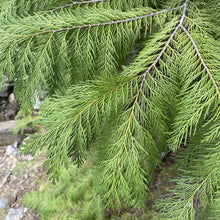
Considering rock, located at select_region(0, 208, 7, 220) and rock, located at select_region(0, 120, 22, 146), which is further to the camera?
rock, located at select_region(0, 120, 22, 146)

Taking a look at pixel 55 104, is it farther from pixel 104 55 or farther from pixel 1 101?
pixel 1 101

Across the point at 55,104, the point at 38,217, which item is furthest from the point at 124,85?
the point at 38,217

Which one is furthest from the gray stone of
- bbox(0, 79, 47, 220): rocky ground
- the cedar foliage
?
the cedar foliage

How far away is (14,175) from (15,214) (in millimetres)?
559

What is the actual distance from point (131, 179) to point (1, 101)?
3.51 meters

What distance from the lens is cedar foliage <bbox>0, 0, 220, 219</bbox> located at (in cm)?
70

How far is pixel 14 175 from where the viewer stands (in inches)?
111

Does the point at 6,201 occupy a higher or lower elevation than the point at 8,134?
lower

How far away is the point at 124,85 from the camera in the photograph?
0.78 meters

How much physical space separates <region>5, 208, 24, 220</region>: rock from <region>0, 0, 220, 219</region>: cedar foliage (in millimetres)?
1955

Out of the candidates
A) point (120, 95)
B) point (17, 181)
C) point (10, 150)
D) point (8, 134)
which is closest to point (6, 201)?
point (17, 181)

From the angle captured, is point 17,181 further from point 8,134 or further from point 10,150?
point 8,134

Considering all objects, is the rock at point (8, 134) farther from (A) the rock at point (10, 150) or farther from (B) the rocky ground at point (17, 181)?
(B) the rocky ground at point (17, 181)

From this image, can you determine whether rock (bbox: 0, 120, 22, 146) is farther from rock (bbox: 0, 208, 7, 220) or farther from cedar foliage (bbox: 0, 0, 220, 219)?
cedar foliage (bbox: 0, 0, 220, 219)
